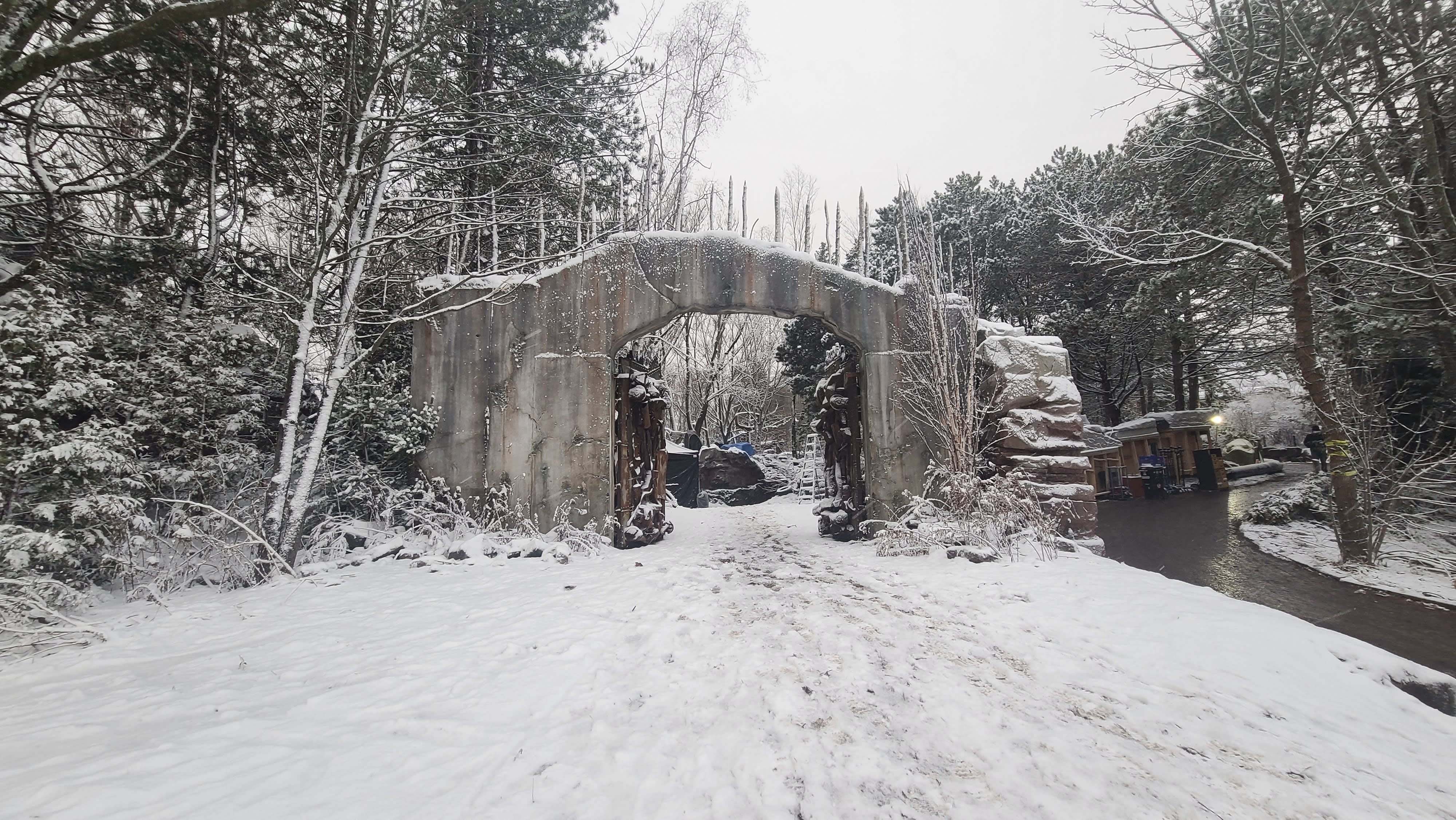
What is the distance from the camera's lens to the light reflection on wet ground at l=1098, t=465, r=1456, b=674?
363 cm

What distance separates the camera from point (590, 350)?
646cm

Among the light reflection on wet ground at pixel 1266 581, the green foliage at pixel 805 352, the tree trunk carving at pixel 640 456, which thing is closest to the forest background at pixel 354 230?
the light reflection on wet ground at pixel 1266 581

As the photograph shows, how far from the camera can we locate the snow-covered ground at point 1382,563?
14.9 feet

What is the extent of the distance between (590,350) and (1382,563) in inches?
376

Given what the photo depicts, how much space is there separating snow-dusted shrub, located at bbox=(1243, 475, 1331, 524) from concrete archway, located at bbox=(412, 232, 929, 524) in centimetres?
595

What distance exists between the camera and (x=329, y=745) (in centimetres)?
183

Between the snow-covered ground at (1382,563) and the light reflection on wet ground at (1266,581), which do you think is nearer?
the light reflection on wet ground at (1266,581)

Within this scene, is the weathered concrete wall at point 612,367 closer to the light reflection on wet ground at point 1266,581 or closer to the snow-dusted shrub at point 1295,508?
the light reflection on wet ground at point 1266,581

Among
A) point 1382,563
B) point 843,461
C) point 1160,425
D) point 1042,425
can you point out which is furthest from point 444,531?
point 1160,425

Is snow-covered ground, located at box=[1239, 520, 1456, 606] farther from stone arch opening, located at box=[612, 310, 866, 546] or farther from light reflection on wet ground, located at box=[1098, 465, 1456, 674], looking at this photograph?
stone arch opening, located at box=[612, 310, 866, 546]

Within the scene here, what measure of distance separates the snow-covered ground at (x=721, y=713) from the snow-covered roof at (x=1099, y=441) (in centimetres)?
1016

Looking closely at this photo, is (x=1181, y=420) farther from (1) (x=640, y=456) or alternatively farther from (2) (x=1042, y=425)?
(1) (x=640, y=456)

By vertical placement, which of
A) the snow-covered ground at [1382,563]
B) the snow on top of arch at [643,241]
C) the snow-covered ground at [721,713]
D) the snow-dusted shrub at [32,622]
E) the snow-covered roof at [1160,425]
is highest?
the snow on top of arch at [643,241]

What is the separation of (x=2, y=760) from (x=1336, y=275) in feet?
45.3
